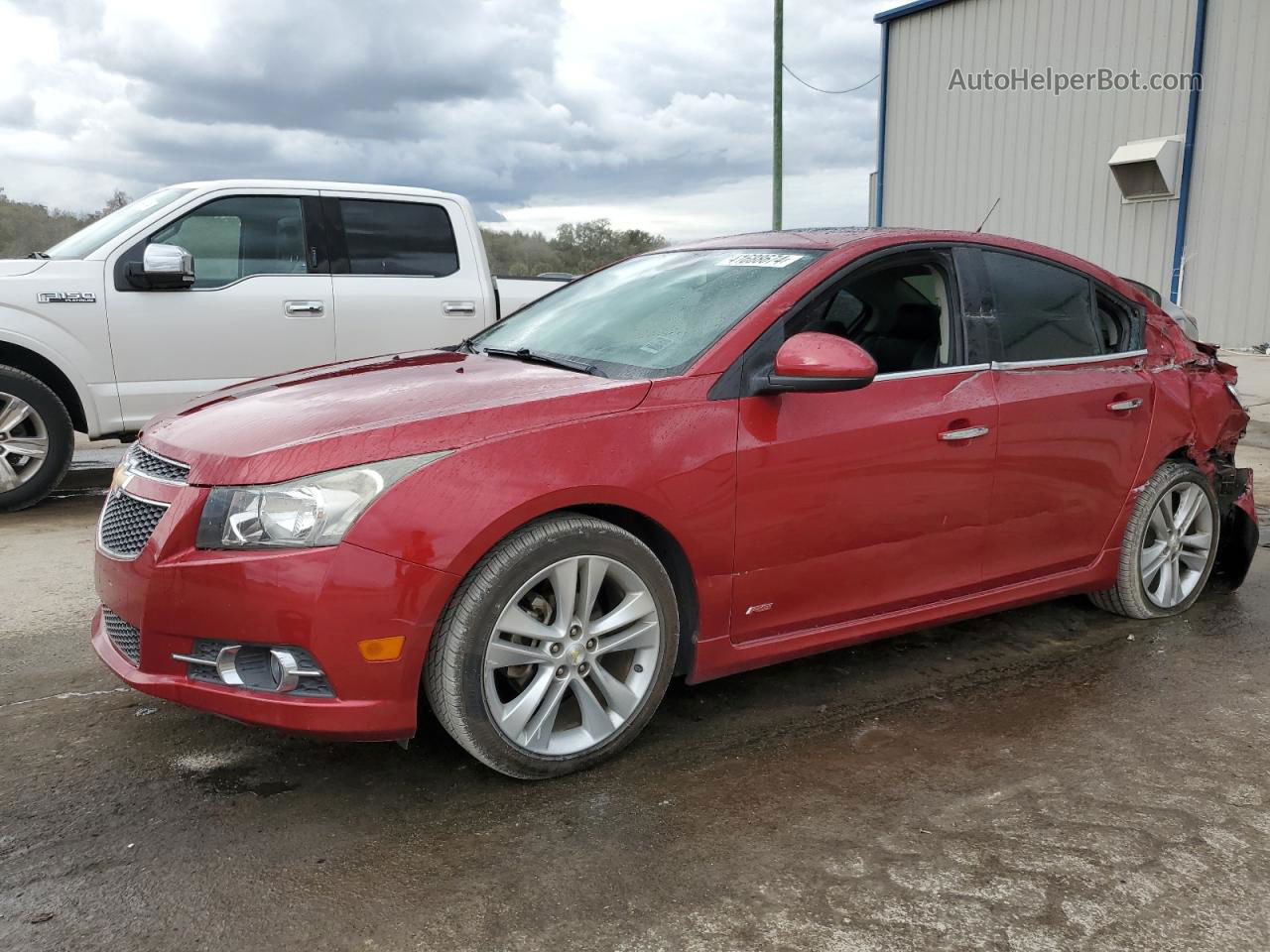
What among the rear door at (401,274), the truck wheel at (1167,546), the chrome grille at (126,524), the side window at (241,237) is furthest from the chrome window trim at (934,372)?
the side window at (241,237)

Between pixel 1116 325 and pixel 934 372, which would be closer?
pixel 934 372

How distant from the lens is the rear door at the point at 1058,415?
3797mm

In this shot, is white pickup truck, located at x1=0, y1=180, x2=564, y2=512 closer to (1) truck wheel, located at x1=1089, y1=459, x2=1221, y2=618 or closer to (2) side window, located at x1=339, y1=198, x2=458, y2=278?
(2) side window, located at x1=339, y1=198, x2=458, y2=278

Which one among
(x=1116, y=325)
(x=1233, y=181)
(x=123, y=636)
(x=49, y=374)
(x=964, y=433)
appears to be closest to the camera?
(x=123, y=636)

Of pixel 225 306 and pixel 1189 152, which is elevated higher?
pixel 1189 152

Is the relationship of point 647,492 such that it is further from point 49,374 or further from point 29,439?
point 49,374

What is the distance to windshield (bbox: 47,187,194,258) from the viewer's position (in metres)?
6.56

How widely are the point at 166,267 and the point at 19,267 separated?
0.92 m

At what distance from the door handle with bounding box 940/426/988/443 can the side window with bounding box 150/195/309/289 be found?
474cm

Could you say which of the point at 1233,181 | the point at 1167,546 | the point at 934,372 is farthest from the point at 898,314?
the point at 1233,181

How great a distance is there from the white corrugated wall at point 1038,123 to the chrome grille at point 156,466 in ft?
48.0

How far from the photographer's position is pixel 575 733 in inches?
119

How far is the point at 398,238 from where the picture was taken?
285 inches

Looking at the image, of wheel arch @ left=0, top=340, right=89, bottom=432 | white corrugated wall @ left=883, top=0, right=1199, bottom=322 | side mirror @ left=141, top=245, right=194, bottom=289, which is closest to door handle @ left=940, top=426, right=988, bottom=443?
side mirror @ left=141, top=245, right=194, bottom=289
